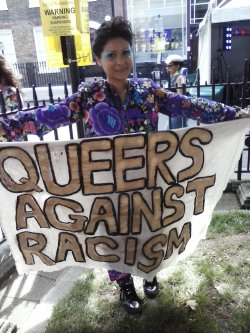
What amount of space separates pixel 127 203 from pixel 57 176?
489 millimetres

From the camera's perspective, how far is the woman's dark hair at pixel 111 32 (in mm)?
2150

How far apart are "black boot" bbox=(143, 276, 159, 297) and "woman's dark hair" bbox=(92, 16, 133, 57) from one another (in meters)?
1.76

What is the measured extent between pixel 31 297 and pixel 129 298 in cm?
86

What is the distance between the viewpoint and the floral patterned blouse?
2.10 metres

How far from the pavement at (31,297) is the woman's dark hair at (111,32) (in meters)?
1.93

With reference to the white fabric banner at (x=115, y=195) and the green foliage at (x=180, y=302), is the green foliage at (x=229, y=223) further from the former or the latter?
the white fabric banner at (x=115, y=195)

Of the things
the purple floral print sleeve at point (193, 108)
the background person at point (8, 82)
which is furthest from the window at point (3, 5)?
the purple floral print sleeve at point (193, 108)

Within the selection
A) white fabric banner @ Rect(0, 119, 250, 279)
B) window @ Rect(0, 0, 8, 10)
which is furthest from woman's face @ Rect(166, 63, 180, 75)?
window @ Rect(0, 0, 8, 10)

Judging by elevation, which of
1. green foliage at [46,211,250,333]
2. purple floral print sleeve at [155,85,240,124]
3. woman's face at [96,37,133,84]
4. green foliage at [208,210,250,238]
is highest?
woman's face at [96,37,133,84]

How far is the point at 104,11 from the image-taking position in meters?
21.0

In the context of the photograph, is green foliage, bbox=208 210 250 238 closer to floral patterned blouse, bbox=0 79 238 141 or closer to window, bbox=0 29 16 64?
floral patterned blouse, bbox=0 79 238 141

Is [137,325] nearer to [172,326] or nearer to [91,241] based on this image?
[172,326]

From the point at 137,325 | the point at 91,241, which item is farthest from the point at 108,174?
the point at 137,325

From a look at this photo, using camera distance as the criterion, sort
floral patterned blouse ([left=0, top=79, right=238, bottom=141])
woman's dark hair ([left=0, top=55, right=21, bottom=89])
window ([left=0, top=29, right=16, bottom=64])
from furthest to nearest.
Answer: window ([left=0, top=29, right=16, bottom=64]) < woman's dark hair ([left=0, top=55, right=21, bottom=89]) < floral patterned blouse ([left=0, top=79, right=238, bottom=141])
